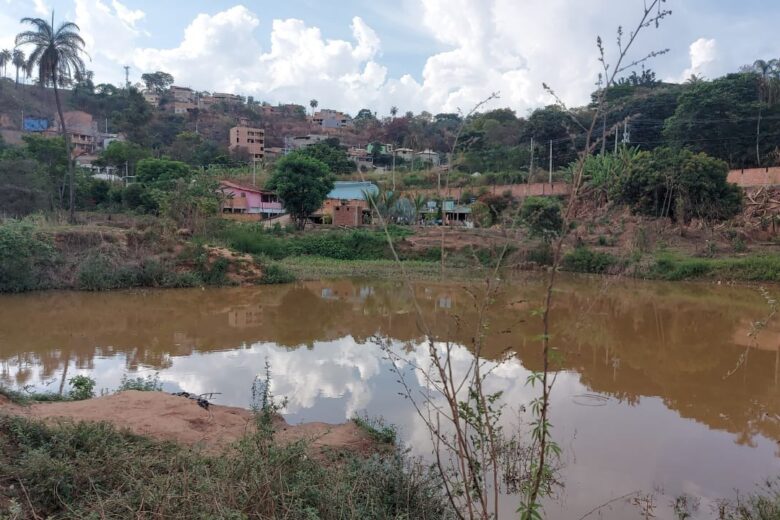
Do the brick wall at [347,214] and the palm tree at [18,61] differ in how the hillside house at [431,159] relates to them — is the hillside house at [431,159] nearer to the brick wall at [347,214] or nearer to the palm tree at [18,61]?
the brick wall at [347,214]

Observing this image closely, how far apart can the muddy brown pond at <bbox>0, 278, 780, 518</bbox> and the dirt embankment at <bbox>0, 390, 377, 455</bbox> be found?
28.8 inches

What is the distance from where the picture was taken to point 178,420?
17.0 feet

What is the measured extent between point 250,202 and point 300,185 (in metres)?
7.96

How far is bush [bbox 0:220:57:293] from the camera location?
14102 millimetres

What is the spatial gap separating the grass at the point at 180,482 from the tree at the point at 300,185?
22.9m

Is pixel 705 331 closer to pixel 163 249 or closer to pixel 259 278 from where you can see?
pixel 259 278

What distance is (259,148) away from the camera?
56188 mm

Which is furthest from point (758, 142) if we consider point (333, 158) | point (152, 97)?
point (152, 97)

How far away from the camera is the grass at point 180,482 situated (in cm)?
288

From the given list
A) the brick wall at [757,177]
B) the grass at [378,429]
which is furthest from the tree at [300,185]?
the grass at [378,429]

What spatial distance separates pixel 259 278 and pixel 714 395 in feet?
44.8

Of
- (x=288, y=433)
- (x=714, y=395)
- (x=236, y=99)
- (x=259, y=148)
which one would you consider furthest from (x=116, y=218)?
(x=236, y=99)

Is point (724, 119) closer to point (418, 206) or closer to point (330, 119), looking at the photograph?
point (418, 206)

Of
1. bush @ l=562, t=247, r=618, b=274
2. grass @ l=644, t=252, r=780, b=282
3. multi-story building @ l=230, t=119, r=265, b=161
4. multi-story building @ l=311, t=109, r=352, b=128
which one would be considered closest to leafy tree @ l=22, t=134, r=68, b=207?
multi-story building @ l=230, t=119, r=265, b=161
